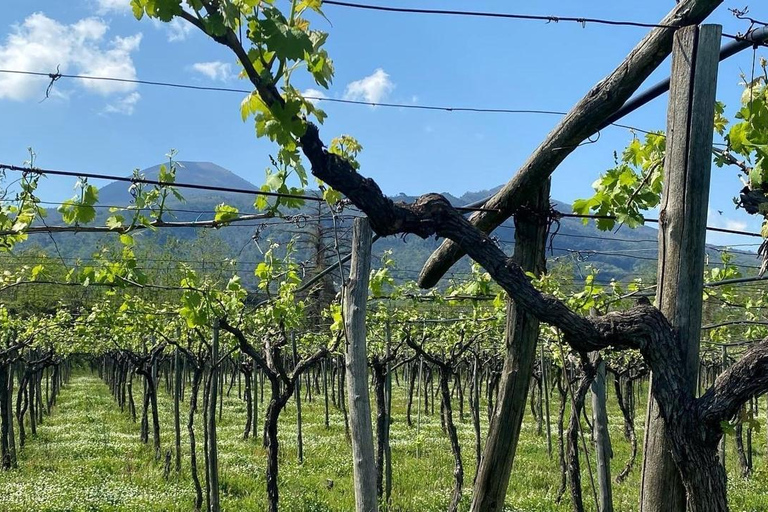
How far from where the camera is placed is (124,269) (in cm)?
714

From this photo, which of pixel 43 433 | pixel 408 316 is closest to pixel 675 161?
pixel 408 316

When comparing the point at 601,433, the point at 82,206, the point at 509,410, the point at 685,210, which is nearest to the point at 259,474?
the point at 601,433

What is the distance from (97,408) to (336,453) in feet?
46.3

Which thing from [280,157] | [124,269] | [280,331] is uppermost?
[280,157]

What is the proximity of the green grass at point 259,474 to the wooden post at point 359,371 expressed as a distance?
7259 millimetres

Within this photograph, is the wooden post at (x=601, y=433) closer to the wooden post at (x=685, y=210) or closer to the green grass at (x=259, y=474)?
the green grass at (x=259, y=474)

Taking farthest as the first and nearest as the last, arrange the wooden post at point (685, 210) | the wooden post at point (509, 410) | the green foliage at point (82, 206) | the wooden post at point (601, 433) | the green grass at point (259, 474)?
1. the green grass at point (259, 474)
2. the wooden post at point (601, 433)
3. the green foliage at point (82, 206)
4. the wooden post at point (509, 410)
5. the wooden post at point (685, 210)

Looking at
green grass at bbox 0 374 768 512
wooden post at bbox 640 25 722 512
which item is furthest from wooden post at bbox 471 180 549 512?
green grass at bbox 0 374 768 512

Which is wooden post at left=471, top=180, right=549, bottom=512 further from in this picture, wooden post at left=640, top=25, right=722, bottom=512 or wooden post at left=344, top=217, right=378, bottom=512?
wooden post at left=640, top=25, right=722, bottom=512

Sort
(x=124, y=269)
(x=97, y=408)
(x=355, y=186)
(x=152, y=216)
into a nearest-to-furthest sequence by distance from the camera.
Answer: (x=355, y=186) → (x=152, y=216) → (x=124, y=269) → (x=97, y=408)

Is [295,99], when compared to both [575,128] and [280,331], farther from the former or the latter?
[280,331]

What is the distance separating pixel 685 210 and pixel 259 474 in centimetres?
1170

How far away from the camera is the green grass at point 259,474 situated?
10.9 m

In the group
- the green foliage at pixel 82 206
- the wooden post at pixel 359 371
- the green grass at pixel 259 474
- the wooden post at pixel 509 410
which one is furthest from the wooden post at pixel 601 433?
the green foliage at pixel 82 206
